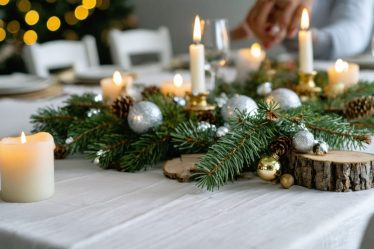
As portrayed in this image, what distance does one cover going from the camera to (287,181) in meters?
0.80

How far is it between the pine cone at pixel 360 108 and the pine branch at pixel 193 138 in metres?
0.27

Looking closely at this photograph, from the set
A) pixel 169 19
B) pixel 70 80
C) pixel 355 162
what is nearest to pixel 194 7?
pixel 169 19

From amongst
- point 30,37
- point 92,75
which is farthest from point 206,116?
point 30,37

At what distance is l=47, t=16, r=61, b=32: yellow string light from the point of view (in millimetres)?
3752

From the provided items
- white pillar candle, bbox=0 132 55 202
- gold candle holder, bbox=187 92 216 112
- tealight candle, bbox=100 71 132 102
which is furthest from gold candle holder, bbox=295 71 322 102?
white pillar candle, bbox=0 132 55 202

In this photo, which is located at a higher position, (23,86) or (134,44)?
(134,44)

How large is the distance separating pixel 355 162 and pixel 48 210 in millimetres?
390

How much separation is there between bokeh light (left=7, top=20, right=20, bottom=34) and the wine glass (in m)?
2.58

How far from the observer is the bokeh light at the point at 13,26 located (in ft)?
12.0

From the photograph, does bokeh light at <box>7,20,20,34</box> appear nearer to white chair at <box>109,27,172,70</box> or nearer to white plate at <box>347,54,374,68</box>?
white chair at <box>109,27,172,70</box>

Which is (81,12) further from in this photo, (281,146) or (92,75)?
(281,146)

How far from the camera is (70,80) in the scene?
1969mm

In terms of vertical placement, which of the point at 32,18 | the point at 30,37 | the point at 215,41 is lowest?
the point at 215,41

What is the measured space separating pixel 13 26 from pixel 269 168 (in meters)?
3.15
